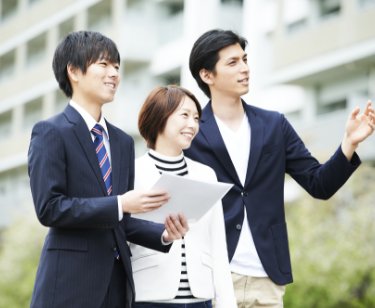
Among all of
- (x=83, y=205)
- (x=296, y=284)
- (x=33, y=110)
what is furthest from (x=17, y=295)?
(x=83, y=205)

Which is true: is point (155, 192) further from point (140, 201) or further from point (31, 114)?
point (31, 114)

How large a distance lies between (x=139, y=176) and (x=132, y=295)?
0.71m

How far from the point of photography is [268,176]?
348 cm

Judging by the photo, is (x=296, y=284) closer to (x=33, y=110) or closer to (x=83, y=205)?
(x=83, y=205)

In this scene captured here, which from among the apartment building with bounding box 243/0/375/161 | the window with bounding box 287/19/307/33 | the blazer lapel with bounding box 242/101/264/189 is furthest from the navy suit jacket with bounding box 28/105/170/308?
the window with bounding box 287/19/307/33

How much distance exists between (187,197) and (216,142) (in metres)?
0.90

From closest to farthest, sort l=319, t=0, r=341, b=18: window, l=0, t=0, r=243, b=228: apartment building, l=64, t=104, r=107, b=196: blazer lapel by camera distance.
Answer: l=64, t=104, r=107, b=196: blazer lapel, l=319, t=0, r=341, b=18: window, l=0, t=0, r=243, b=228: apartment building

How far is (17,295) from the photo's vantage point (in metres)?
15.4

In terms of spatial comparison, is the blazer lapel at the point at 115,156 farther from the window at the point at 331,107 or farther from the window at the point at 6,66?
the window at the point at 6,66

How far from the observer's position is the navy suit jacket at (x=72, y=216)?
2.47m

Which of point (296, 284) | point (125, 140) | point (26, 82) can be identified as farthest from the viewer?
point (26, 82)

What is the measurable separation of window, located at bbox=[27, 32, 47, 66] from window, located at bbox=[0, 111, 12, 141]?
2.94m

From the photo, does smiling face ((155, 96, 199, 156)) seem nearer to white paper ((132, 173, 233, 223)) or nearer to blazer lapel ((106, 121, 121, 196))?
blazer lapel ((106, 121, 121, 196))

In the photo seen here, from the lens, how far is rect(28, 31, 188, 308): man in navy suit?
2479 millimetres
